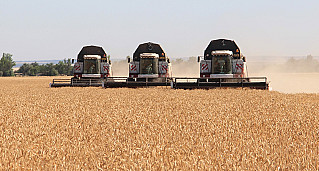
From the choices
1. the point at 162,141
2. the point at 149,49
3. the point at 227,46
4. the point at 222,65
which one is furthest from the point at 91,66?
the point at 162,141

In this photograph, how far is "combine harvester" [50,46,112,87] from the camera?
86.7ft

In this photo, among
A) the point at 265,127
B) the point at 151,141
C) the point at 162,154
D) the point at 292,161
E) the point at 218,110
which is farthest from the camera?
the point at 218,110

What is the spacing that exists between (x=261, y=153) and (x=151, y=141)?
1745mm

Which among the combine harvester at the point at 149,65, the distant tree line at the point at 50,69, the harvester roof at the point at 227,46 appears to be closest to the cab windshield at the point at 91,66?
the combine harvester at the point at 149,65

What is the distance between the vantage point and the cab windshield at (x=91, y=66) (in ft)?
86.6

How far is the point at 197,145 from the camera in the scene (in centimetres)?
A: 583

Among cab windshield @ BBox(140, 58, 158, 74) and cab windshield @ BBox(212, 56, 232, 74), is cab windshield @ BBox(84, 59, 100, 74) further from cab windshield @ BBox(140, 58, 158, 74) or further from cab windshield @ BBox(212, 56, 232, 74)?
cab windshield @ BBox(212, 56, 232, 74)

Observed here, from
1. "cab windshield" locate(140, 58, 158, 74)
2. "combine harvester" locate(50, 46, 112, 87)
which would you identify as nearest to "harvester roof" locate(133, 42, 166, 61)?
"cab windshield" locate(140, 58, 158, 74)

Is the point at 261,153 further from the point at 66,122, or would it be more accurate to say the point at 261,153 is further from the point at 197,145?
the point at 66,122

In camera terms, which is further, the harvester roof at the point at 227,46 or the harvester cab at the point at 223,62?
the harvester roof at the point at 227,46

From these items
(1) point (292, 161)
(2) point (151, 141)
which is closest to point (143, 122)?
(2) point (151, 141)

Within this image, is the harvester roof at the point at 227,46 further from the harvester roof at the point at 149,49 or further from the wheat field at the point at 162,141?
the wheat field at the point at 162,141

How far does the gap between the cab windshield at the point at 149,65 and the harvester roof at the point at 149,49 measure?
0.61m

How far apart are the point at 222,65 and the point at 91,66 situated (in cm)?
933
